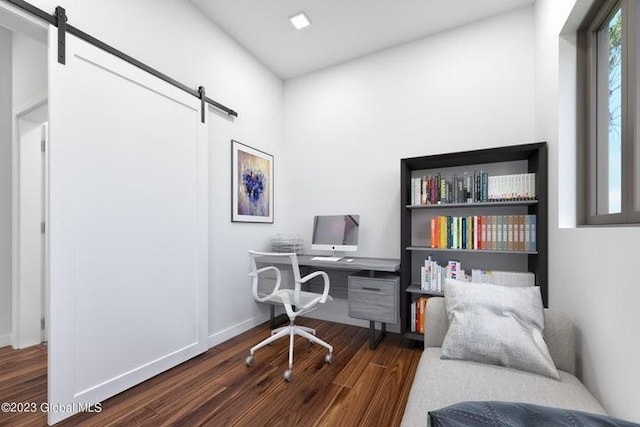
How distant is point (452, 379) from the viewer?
126 centimetres

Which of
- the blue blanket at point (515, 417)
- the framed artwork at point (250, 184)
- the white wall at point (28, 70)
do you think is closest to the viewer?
the blue blanket at point (515, 417)

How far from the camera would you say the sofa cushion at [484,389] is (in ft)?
3.60

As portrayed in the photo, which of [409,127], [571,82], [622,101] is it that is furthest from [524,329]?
[409,127]

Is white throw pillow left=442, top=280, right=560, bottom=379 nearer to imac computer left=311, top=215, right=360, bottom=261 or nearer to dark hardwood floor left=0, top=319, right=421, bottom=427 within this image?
dark hardwood floor left=0, top=319, right=421, bottom=427

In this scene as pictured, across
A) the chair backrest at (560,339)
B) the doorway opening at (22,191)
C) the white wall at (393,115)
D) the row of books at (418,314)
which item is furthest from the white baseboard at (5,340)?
the chair backrest at (560,339)

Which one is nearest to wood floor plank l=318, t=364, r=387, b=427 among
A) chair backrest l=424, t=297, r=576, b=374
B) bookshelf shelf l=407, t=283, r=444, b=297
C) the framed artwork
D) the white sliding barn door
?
bookshelf shelf l=407, t=283, r=444, b=297

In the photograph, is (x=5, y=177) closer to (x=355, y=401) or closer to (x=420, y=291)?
(x=355, y=401)

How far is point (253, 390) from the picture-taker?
1.93 metres

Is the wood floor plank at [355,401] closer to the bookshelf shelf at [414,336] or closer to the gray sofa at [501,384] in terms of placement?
the bookshelf shelf at [414,336]

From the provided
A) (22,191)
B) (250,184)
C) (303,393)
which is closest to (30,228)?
(22,191)

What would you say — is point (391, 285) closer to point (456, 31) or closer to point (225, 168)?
point (225, 168)

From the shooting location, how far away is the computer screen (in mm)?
3037

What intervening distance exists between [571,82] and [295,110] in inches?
109

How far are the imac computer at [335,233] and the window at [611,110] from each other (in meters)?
1.86
